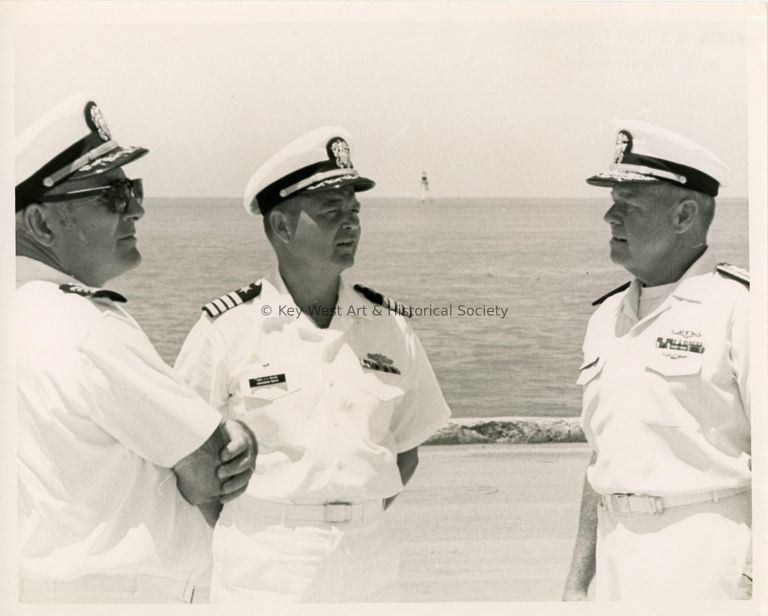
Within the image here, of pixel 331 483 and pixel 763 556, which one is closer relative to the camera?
pixel 331 483

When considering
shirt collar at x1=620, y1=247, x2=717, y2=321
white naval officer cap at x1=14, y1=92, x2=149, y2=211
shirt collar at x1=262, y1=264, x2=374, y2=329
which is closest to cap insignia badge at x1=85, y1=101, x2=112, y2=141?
white naval officer cap at x1=14, y1=92, x2=149, y2=211

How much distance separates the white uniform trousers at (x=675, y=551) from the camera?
320 centimetres

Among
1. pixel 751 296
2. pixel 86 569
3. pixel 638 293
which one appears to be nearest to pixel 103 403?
pixel 86 569

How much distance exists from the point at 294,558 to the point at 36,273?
51.3 inches

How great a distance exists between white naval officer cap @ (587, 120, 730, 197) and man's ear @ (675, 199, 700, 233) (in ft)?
0.19

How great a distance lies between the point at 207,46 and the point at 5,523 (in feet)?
5.99

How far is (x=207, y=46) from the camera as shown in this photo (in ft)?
11.1

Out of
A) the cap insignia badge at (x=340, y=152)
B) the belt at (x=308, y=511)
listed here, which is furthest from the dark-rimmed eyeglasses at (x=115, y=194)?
the belt at (x=308, y=511)

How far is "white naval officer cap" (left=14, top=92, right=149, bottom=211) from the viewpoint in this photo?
3211mm

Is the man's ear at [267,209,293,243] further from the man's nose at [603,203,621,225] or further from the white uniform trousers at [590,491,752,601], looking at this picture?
the white uniform trousers at [590,491,752,601]

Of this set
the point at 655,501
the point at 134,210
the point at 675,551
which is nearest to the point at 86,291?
the point at 134,210

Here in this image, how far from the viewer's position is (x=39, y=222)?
325 cm

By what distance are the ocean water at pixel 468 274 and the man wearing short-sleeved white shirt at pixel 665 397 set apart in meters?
0.10

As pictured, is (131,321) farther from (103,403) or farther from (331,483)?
(331,483)
